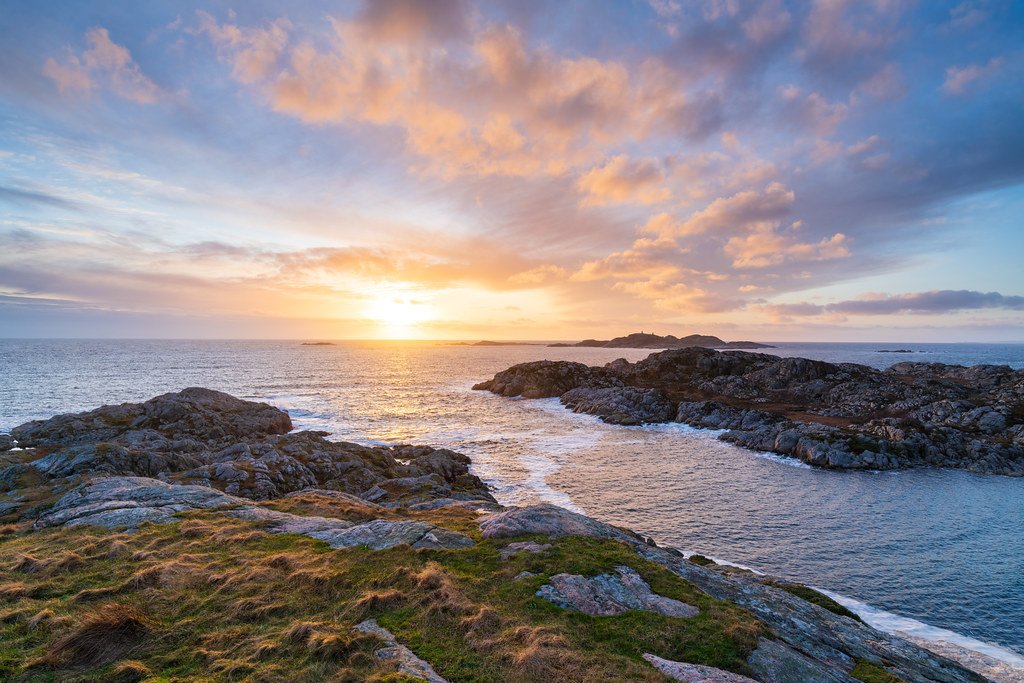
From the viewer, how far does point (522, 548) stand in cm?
1927

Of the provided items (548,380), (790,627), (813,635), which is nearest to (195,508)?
(790,627)

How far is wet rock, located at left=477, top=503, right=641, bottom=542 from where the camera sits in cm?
2098

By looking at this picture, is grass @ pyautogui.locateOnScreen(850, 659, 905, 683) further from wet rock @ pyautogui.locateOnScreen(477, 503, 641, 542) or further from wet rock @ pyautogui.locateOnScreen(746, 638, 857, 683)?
wet rock @ pyautogui.locateOnScreen(477, 503, 641, 542)

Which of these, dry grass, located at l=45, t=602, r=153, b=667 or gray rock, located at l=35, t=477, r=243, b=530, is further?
gray rock, located at l=35, t=477, r=243, b=530

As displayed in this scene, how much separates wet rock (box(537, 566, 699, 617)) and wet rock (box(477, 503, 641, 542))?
13.4 ft

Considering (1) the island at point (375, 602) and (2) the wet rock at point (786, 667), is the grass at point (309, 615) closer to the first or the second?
(1) the island at point (375, 602)

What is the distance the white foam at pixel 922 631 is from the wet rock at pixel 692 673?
54.9ft

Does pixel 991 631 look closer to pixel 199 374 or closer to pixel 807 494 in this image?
pixel 807 494

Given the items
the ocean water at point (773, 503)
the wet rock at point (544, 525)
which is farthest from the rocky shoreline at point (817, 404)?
the wet rock at point (544, 525)

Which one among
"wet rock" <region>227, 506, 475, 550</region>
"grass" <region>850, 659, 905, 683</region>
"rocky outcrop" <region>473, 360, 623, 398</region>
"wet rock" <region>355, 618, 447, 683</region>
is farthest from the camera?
"rocky outcrop" <region>473, 360, 623, 398</region>

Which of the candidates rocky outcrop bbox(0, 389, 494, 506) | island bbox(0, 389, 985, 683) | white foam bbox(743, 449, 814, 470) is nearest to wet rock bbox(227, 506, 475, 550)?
island bbox(0, 389, 985, 683)

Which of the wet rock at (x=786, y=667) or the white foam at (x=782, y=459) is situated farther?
the white foam at (x=782, y=459)

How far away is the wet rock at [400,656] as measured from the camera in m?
11.4

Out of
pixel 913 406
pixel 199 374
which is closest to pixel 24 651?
pixel 913 406
